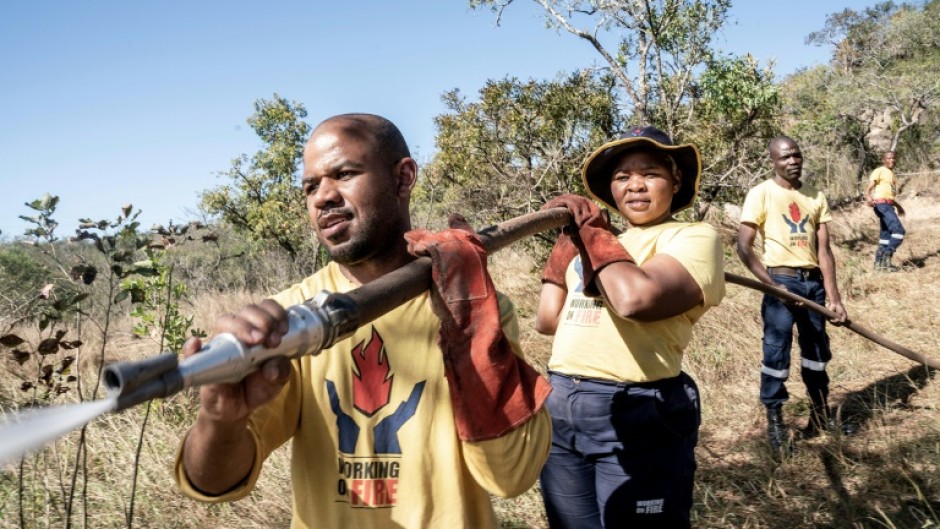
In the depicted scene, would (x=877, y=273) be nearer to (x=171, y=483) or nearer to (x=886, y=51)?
(x=171, y=483)

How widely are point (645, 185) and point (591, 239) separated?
0.41m

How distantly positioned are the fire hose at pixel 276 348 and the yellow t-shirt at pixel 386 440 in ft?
0.80

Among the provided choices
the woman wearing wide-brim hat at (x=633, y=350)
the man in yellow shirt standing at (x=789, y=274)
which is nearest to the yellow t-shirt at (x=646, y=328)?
the woman wearing wide-brim hat at (x=633, y=350)

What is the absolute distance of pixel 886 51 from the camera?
27844mm

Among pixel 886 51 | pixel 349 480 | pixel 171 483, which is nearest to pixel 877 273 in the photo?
pixel 171 483

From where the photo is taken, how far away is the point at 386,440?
57.0 inches

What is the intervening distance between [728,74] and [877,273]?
11.6 feet

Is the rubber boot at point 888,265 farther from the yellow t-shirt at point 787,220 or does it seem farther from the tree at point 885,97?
the yellow t-shirt at point 787,220

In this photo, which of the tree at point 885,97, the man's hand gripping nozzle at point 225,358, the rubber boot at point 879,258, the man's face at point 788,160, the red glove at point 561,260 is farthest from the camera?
the tree at point 885,97

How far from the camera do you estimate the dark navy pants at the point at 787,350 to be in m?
4.36

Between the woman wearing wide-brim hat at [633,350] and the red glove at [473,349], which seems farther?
the woman wearing wide-brim hat at [633,350]

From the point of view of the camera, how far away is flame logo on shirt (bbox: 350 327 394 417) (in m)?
1.47

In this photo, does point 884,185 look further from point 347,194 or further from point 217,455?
point 217,455

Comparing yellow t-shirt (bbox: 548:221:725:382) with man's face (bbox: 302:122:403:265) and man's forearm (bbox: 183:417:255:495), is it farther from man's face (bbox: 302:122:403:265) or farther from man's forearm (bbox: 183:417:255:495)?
man's forearm (bbox: 183:417:255:495)
